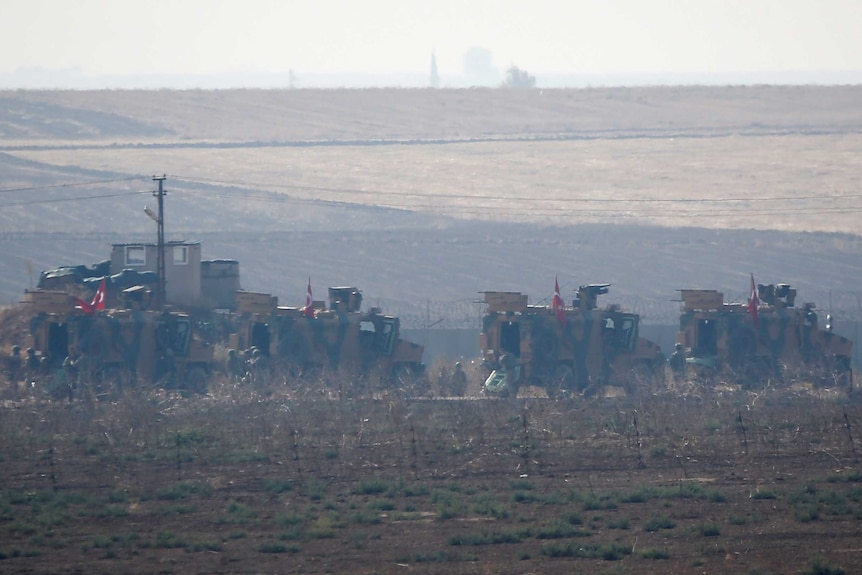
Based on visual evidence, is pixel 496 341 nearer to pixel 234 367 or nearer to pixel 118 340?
pixel 234 367

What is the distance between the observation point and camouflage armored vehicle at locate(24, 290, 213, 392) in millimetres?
35656

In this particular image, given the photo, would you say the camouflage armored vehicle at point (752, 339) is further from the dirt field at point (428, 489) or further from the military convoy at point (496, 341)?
the dirt field at point (428, 489)

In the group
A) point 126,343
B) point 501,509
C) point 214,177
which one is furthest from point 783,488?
point 214,177

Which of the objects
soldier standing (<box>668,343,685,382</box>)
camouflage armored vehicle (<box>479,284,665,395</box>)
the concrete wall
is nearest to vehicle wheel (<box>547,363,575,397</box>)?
camouflage armored vehicle (<box>479,284,665,395</box>)

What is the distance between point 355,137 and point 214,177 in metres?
20.6

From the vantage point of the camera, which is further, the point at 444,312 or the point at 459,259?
the point at 459,259

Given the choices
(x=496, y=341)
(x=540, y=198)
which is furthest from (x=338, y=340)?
(x=540, y=198)

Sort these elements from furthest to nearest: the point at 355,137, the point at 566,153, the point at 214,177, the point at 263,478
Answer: the point at 355,137 → the point at 566,153 → the point at 214,177 → the point at 263,478

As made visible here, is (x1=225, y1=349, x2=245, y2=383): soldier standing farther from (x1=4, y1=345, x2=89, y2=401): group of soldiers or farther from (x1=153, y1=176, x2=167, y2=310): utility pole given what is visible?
(x1=4, y1=345, x2=89, y2=401): group of soldiers

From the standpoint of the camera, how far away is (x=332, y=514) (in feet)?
60.6

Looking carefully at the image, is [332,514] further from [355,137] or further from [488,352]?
[355,137]

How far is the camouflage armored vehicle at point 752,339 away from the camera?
3809 centimetres

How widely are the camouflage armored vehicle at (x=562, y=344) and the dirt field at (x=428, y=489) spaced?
22.4ft

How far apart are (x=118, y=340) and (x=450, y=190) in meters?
49.1
